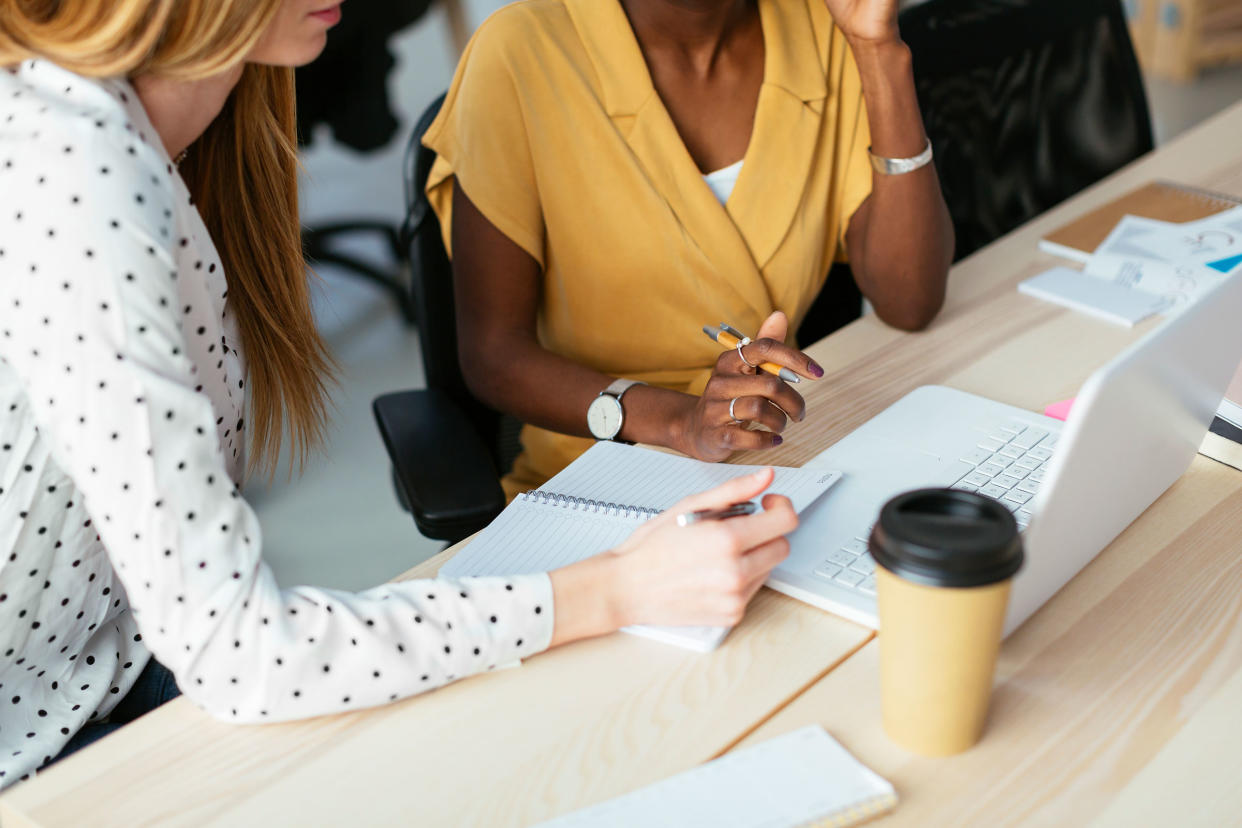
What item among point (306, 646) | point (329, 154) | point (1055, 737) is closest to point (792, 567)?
point (1055, 737)

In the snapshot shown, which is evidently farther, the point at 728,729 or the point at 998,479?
the point at 998,479

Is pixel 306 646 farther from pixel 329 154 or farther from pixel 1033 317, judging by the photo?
pixel 329 154

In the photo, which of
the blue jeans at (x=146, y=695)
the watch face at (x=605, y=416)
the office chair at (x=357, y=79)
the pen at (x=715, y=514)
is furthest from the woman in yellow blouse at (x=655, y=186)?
the office chair at (x=357, y=79)

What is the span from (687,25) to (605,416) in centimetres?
48

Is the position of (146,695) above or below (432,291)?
below

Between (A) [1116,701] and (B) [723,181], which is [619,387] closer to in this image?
(B) [723,181]

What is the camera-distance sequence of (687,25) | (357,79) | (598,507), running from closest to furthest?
(598,507) → (687,25) → (357,79)

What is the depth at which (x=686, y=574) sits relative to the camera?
0.84m

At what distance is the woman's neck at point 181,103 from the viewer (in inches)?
35.3

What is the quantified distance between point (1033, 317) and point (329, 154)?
3516mm

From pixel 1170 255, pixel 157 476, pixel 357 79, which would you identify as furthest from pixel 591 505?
pixel 357 79

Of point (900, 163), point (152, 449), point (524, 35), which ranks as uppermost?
point (524, 35)

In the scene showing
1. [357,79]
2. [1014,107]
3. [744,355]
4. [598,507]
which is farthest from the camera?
[357,79]

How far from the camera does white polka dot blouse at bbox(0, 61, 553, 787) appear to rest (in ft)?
2.42
